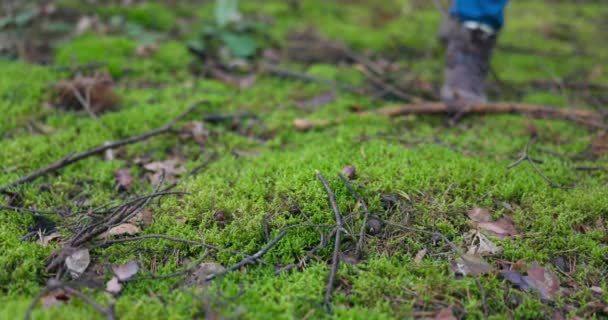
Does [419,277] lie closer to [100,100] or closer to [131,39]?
[100,100]

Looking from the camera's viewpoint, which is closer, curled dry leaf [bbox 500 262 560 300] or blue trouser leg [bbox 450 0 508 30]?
curled dry leaf [bbox 500 262 560 300]

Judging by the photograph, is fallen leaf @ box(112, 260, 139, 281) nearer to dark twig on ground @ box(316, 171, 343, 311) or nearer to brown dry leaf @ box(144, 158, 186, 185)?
brown dry leaf @ box(144, 158, 186, 185)

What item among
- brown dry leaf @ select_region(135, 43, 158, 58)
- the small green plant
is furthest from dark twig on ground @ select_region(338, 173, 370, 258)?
brown dry leaf @ select_region(135, 43, 158, 58)

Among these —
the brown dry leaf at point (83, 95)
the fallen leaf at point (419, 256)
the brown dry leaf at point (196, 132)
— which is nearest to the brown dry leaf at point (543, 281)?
the fallen leaf at point (419, 256)

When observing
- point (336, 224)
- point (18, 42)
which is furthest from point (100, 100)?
point (336, 224)

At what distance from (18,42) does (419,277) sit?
14.7ft

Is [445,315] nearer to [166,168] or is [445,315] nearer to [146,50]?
[166,168]

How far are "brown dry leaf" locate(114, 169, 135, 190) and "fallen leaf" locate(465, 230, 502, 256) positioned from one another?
2.07 meters

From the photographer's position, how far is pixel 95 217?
7.70 ft

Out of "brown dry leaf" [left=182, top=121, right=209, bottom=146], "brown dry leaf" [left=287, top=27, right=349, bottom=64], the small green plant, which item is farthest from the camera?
"brown dry leaf" [left=287, top=27, right=349, bottom=64]

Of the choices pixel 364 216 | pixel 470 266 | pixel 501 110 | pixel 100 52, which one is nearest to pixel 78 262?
pixel 364 216

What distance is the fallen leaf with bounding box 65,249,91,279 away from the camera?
2.05 meters

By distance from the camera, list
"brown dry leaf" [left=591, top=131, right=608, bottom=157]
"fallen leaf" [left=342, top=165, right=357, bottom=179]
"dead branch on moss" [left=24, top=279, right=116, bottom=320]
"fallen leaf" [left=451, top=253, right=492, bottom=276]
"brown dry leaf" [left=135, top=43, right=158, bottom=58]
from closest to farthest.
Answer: "dead branch on moss" [left=24, top=279, right=116, bottom=320]
"fallen leaf" [left=451, top=253, right=492, bottom=276]
"fallen leaf" [left=342, top=165, right=357, bottom=179]
"brown dry leaf" [left=591, top=131, right=608, bottom=157]
"brown dry leaf" [left=135, top=43, right=158, bottom=58]

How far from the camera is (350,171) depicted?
8.63 feet
